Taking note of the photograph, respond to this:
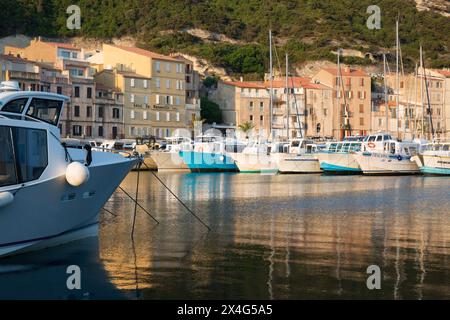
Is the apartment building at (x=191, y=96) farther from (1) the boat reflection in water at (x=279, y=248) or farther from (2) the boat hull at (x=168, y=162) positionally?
(1) the boat reflection in water at (x=279, y=248)

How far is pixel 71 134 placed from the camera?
285ft

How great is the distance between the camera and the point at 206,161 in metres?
75.4

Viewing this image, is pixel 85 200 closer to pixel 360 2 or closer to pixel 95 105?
pixel 95 105

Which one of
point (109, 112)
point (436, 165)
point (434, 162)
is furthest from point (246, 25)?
point (436, 165)

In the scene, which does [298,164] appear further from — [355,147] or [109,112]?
[109,112]

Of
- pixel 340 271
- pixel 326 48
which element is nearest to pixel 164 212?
pixel 340 271

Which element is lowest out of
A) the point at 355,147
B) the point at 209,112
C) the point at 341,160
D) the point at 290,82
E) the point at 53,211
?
the point at 341,160

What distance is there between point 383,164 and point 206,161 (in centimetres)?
1572

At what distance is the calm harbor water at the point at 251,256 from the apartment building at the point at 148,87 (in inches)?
2309

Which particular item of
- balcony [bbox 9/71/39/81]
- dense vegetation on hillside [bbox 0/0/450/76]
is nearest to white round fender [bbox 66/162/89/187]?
balcony [bbox 9/71/39/81]

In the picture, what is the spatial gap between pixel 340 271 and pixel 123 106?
7583 cm

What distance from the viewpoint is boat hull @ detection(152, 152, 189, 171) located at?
75750 mm

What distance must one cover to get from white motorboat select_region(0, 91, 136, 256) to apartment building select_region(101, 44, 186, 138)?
71.1m

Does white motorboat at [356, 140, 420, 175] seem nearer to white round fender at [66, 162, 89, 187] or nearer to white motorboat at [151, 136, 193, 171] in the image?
white motorboat at [151, 136, 193, 171]
